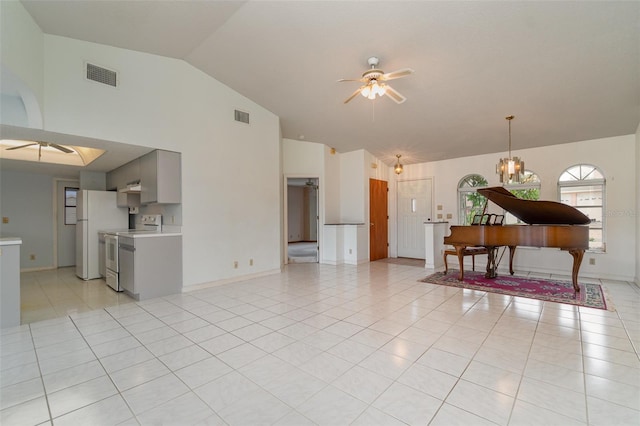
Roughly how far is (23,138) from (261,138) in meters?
A: 3.18

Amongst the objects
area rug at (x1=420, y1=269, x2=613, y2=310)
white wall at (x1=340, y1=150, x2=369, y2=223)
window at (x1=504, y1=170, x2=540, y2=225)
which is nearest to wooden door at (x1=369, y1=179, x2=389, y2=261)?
white wall at (x1=340, y1=150, x2=369, y2=223)

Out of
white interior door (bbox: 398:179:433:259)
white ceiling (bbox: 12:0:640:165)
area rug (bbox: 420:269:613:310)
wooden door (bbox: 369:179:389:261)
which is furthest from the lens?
white interior door (bbox: 398:179:433:259)

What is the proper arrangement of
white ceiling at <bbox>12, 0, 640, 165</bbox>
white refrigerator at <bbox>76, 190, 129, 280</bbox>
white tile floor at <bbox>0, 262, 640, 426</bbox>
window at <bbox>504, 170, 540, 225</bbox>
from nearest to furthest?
white tile floor at <bbox>0, 262, 640, 426</bbox>, white ceiling at <bbox>12, 0, 640, 165</bbox>, white refrigerator at <bbox>76, 190, 129, 280</bbox>, window at <bbox>504, 170, 540, 225</bbox>

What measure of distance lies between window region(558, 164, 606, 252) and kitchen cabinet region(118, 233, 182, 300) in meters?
7.10

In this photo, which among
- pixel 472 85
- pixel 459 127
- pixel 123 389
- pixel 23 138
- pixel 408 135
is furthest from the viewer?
pixel 408 135

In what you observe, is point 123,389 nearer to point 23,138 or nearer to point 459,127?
point 23,138

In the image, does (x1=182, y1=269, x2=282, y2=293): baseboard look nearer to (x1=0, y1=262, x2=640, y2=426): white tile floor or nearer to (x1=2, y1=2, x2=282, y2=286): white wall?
(x1=2, y1=2, x2=282, y2=286): white wall

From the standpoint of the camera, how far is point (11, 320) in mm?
3000

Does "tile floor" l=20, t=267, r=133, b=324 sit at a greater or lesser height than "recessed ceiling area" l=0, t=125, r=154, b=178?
lesser

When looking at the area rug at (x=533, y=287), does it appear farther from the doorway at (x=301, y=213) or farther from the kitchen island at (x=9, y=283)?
the doorway at (x=301, y=213)

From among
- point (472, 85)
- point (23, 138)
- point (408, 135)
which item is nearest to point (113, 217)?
point (23, 138)

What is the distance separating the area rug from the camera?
3.79 meters

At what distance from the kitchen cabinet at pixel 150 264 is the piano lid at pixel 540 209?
464 centimetres

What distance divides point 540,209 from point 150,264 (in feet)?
18.3
